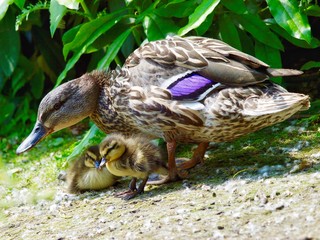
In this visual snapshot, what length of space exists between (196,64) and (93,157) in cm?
91

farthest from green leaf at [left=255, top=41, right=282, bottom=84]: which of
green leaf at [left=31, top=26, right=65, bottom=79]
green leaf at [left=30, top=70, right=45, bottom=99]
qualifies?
green leaf at [left=30, top=70, right=45, bottom=99]

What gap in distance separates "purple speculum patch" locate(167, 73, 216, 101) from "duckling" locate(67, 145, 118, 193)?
29.8 inches

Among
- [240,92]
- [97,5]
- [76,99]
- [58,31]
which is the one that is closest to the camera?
[240,92]

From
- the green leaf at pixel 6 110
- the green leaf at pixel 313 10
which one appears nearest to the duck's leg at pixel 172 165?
the green leaf at pixel 313 10

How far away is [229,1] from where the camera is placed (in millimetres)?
5129

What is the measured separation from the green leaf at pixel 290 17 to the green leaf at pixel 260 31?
0.29 metres

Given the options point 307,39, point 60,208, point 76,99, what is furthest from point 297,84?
point 60,208

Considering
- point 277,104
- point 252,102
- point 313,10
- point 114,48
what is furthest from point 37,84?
point 277,104

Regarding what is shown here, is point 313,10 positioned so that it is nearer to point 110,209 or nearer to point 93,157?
point 93,157

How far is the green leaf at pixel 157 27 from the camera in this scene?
5234 mm

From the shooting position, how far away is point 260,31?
5.23 metres

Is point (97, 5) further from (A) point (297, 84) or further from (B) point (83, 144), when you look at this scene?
(A) point (297, 84)

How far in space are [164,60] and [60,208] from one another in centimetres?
119

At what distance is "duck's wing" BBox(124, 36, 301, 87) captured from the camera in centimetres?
456
